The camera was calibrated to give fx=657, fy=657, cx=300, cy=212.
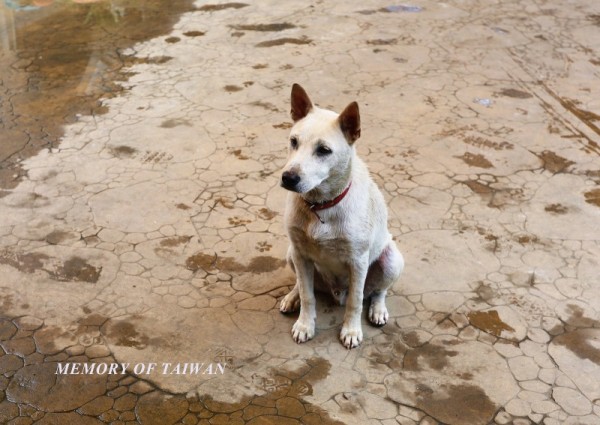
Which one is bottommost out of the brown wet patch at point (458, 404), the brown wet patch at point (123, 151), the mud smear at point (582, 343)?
the brown wet patch at point (123, 151)

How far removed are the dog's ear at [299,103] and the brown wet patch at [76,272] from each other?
168 cm

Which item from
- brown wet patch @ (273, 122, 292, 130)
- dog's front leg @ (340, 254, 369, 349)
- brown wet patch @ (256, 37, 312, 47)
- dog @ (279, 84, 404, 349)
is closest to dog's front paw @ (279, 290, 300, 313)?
dog @ (279, 84, 404, 349)

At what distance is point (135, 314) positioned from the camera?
370cm

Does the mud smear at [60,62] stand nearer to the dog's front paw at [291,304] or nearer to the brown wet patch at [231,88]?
the brown wet patch at [231,88]

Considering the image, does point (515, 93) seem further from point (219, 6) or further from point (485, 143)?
point (219, 6)

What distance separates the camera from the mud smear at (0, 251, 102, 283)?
3988mm

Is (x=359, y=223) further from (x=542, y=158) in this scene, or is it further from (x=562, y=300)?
(x=542, y=158)

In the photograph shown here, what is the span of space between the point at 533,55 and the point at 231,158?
381 centimetres

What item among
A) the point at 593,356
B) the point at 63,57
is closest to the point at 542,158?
the point at 593,356

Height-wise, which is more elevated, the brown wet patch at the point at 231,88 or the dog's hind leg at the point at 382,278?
the dog's hind leg at the point at 382,278

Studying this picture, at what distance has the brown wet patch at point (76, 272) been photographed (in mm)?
3977

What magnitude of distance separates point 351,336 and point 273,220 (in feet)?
4.31

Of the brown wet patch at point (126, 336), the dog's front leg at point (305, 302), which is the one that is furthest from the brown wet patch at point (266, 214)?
the brown wet patch at point (126, 336)

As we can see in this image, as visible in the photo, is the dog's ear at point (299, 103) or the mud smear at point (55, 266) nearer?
the dog's ear at point (299, 103)
